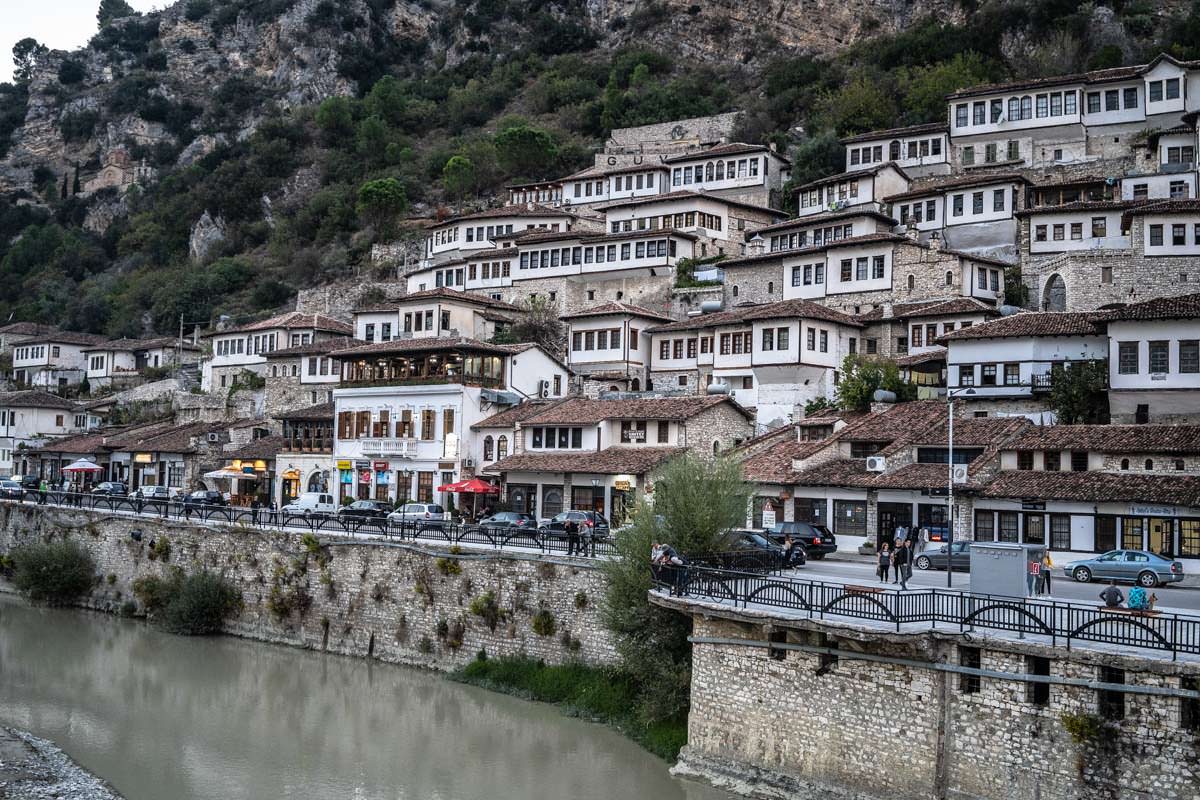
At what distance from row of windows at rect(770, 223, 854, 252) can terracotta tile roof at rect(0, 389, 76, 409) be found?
2053 inches

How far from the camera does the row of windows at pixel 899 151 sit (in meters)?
72.9

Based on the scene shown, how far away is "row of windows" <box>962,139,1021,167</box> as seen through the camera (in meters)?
70.2

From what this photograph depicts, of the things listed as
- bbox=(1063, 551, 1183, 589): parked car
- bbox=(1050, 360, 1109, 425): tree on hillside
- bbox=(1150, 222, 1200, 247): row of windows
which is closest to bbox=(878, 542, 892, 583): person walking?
bbox=(1063, 551, 1183, 589): parked car

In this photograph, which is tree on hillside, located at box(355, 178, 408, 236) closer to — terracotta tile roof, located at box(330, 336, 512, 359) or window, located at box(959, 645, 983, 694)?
terracotta tile roof, located at box(330, 336, 512, 359)

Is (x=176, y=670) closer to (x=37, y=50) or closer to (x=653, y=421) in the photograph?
(x=653, y=421)

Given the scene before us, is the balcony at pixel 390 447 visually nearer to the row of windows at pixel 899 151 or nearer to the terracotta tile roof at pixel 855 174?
the terracotta tile roof at pixel 855 174

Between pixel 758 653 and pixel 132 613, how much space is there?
98.4ft

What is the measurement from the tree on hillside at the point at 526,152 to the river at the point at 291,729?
66906 millimetres

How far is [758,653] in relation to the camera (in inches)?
920

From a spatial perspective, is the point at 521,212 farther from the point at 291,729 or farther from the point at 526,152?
the point at 291,729

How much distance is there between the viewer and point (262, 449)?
63.9 m

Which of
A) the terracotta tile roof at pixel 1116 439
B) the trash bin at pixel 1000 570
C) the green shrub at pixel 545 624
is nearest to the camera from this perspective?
the trash bin at pixel 1000 570

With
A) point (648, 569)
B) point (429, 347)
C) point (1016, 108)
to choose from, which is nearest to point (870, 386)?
point (429, 347)

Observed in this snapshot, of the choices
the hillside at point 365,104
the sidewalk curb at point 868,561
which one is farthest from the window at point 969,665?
the hillside at point 365,104
